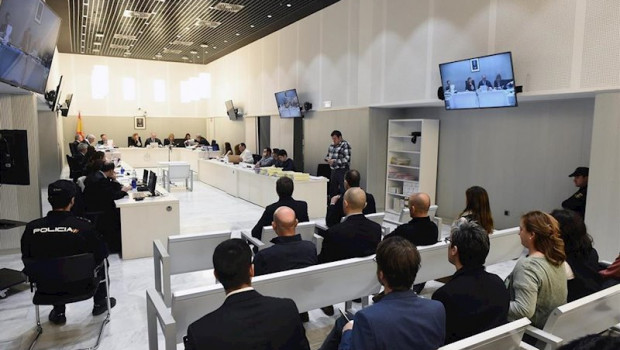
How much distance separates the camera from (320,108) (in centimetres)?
930

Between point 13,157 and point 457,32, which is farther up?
point 457,32

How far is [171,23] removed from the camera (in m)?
10.5

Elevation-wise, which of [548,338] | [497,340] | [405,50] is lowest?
[548,338]

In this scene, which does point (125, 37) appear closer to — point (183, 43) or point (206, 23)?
point (183, 43)

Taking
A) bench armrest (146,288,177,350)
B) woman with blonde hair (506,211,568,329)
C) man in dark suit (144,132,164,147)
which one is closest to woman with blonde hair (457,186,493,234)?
woman with blonde hair (506,211,568,329)

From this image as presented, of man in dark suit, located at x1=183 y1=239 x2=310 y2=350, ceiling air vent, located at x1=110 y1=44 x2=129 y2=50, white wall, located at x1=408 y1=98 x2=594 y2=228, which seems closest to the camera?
man in dark suit, located at x1=183 y1=239 x2=310 y2=350

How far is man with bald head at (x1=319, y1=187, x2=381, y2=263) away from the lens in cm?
297

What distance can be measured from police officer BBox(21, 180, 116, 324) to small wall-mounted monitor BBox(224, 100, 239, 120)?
1109 centimetres

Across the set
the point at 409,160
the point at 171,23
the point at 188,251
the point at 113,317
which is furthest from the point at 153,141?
the point at 188,251

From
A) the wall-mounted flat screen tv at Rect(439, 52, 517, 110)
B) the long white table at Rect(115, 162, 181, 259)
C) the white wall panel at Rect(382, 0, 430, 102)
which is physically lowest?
the long white table at Rect(115, 162, 181, 259)

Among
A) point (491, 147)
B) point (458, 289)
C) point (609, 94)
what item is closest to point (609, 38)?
point (609, 94)

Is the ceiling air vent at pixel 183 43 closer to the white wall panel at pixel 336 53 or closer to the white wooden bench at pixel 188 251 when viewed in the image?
the white wall panel at pixel 336 53

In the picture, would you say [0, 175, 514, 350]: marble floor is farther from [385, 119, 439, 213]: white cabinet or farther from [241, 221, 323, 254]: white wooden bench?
[385, 119, 439, 213]: white cabinet

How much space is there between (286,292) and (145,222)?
3432 mm
